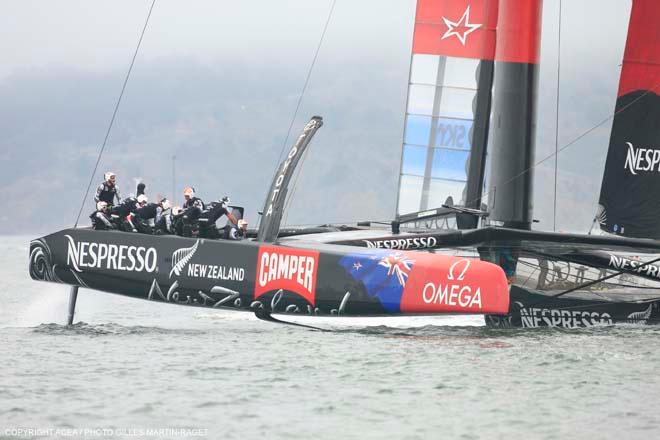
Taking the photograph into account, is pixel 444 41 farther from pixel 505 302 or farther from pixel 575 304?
pixel 505 302

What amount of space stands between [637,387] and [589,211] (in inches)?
6944

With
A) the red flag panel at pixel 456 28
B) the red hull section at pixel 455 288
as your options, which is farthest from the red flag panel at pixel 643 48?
the red hull section at pixel 455 288

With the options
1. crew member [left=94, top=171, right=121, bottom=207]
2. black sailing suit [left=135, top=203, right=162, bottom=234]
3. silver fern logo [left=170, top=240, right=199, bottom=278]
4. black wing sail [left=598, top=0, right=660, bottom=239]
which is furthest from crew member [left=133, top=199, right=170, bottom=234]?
black wing sail [left=598, top=0, right=660, bottom=239]

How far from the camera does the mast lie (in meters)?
13.2

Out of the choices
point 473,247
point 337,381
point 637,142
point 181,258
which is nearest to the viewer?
point 337,381

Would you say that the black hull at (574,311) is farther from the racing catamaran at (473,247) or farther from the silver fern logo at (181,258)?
the silver fern logo at (181,258)

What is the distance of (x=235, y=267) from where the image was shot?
449 inches

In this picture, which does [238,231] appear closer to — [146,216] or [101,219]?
[146,216]

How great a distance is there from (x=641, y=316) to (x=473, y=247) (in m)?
1.97

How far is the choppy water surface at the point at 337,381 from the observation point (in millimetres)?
7387

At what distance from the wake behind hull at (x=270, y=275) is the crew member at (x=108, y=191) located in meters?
0.61

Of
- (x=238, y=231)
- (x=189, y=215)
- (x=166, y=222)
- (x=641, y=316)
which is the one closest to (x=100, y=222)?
(x=166, y=222)

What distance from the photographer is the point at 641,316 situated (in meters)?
12.2

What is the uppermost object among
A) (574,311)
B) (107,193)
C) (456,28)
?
(456,28)
